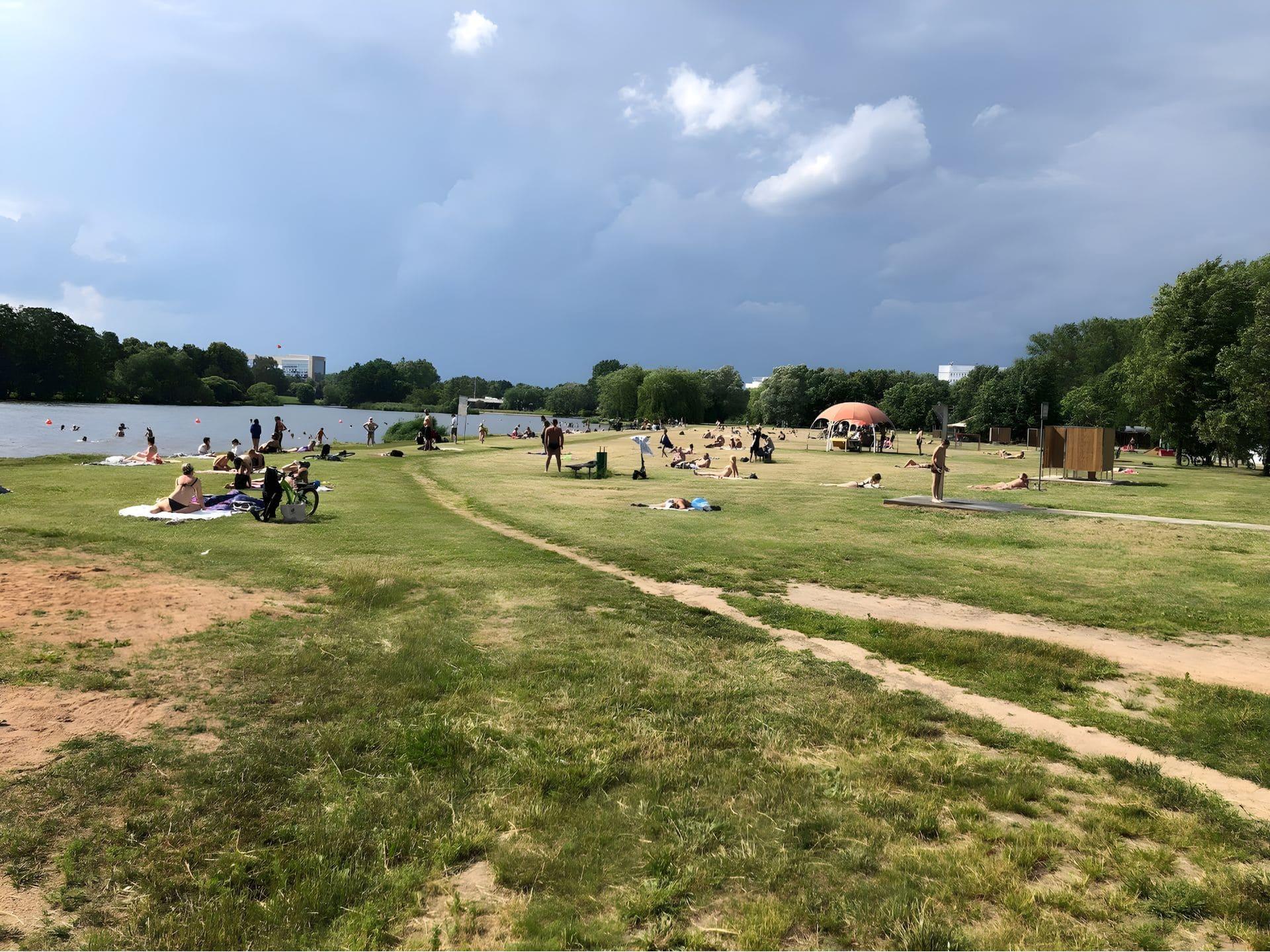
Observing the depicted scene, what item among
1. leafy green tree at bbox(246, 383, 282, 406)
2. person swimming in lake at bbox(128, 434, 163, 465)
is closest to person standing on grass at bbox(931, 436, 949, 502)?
person swimming in lake at bbox(128, 434, 163, 465)

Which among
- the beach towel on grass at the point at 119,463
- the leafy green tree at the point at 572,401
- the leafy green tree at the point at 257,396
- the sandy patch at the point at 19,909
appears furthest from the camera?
the leafy green tree at the point at 572,401

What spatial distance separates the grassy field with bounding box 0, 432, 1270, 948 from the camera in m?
3.41

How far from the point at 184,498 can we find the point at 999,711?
601 inches

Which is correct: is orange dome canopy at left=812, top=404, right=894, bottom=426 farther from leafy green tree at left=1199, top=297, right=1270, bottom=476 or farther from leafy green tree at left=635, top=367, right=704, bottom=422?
leafy green tree at left=635, top=367, right=704, bottom=422

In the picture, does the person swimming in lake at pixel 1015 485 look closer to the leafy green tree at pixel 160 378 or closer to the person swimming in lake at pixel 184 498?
the person swimming in lake at pixel 184 498

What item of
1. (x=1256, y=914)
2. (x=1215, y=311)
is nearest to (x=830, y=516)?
(x=1256, y=914)

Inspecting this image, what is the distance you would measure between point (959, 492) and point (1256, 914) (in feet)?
69.9

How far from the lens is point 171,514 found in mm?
14305

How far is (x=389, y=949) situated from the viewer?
322 centimetres

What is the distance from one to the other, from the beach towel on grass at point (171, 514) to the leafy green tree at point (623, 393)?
107 m

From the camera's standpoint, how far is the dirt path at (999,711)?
4711mm

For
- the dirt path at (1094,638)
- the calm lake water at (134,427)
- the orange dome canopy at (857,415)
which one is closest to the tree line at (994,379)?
the calm lake water at (134,427)

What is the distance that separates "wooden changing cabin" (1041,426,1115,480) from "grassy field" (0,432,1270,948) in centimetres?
1892

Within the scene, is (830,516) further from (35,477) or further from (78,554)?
(35,477)
